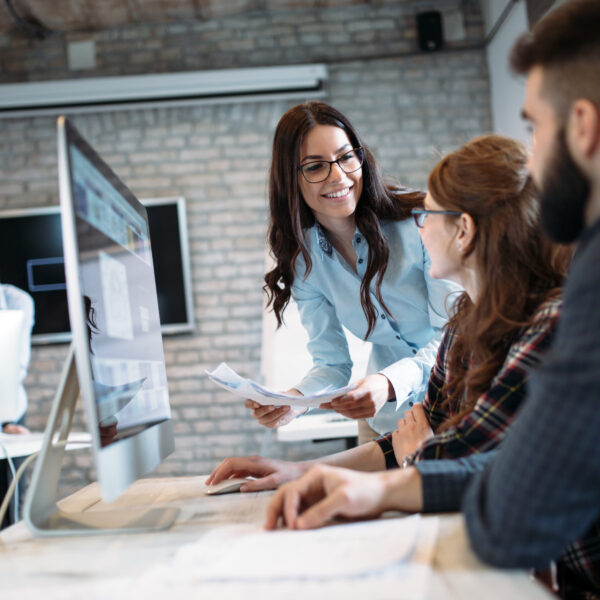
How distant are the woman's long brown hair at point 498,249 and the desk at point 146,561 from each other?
350 mm

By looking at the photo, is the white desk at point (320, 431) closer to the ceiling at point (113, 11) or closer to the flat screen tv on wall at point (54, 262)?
the flat screen tv on wall at point (54, 262)

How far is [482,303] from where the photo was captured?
109 cm

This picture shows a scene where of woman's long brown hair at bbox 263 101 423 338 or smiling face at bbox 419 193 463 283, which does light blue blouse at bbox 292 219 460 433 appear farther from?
smiling face at bbox 419 193 463 283

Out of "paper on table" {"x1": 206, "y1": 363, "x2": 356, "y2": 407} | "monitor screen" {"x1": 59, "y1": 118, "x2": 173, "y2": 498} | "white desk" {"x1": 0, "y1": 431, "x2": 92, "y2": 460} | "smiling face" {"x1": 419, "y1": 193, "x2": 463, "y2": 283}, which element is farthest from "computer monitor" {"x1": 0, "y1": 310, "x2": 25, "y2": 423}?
"smiling face" {"x1": 419, "y1": 193, "x2": 463, "y2": 283}

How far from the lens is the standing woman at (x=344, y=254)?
1766mm

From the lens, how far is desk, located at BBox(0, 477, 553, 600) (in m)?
0.58

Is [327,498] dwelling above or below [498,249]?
below

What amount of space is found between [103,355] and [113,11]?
13.3 feet

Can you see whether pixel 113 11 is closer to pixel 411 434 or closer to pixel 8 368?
pixel 8 368

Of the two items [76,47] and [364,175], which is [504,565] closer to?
[364,175]

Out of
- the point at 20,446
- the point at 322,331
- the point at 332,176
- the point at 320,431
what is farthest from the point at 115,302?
the point at 320,431

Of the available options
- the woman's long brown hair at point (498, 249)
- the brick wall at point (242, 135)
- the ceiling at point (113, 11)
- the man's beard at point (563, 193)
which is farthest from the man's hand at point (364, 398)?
the ceiling at point (113, 11)

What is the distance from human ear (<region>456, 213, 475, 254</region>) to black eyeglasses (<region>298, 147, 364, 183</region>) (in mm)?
648

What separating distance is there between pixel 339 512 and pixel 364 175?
1230 millimetres
